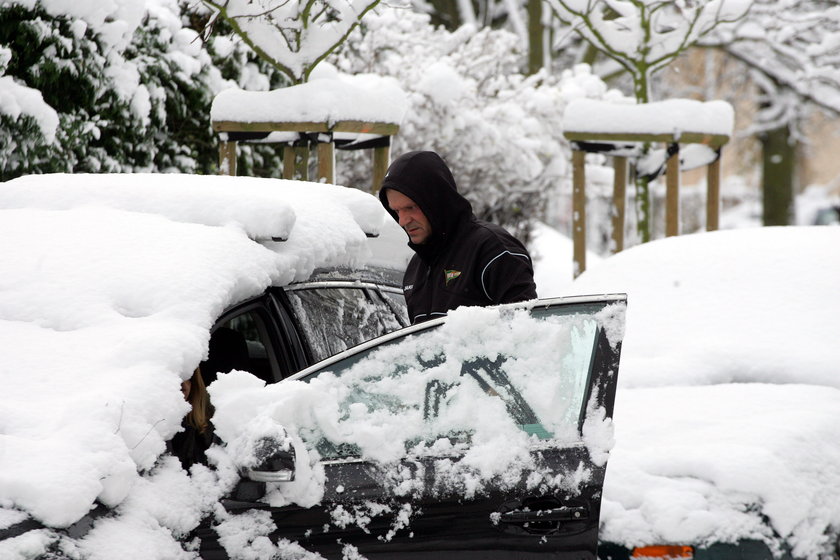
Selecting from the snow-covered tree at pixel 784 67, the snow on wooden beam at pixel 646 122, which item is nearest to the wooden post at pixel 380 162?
the snow on wooden beam at pixel 646 122

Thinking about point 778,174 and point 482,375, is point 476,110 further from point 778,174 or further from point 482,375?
point 778,174

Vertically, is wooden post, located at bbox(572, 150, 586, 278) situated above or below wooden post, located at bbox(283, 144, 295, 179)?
below

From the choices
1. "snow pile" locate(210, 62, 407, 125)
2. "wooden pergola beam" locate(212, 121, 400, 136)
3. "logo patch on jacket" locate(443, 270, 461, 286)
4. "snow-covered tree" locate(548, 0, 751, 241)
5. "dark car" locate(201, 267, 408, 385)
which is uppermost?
"snow-covered tree" locate(548, 0, 751, 241)

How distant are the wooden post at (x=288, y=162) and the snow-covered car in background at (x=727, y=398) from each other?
288 cm

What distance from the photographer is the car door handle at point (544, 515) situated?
2.40 meters

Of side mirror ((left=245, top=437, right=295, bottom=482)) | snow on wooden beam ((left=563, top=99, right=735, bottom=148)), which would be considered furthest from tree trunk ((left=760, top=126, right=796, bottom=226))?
side mirror ((left=245, top=437, right=295, bottom=482))

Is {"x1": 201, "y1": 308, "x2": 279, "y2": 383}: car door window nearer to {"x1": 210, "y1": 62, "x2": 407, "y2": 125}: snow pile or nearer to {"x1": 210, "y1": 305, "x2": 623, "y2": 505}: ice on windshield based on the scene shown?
{"x1": 210, "y1": 305, "x2": 623, "y2": 505}: ice on windshield

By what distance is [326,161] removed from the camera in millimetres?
6383

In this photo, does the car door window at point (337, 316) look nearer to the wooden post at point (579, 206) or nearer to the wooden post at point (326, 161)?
the wooden post at point (326, 161)

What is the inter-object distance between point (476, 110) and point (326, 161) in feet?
13.9

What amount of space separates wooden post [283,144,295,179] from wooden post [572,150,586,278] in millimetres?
2381

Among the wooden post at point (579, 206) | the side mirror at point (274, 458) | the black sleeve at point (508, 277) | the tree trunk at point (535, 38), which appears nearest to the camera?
the side mirror at point (274, 458)

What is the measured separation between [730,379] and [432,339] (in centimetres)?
161

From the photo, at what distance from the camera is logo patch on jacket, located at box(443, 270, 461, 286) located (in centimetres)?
343
